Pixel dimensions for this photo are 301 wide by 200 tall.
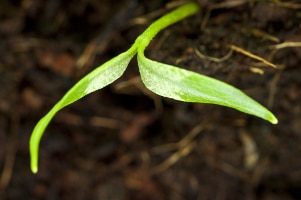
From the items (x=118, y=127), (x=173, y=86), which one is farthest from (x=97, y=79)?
(x=118, y=127)

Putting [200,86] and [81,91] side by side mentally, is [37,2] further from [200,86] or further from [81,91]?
[200,86]

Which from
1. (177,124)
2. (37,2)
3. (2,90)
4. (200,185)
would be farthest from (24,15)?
(200,185)

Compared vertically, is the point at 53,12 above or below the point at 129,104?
above

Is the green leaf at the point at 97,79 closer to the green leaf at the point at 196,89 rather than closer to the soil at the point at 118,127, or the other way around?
the green leaf at the point at 196,89

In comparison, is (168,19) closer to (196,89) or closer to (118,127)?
(196,89)

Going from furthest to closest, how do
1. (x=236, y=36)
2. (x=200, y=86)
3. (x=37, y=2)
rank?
(x=37, y=2) < (x=236, y=36) < (x=200, y=86)

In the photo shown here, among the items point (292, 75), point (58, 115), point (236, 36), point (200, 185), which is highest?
point (236, 36)

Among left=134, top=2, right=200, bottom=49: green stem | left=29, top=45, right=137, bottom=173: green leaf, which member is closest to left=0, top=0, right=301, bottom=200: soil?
left=134, top=2, right=200, bottom=49: green stem
